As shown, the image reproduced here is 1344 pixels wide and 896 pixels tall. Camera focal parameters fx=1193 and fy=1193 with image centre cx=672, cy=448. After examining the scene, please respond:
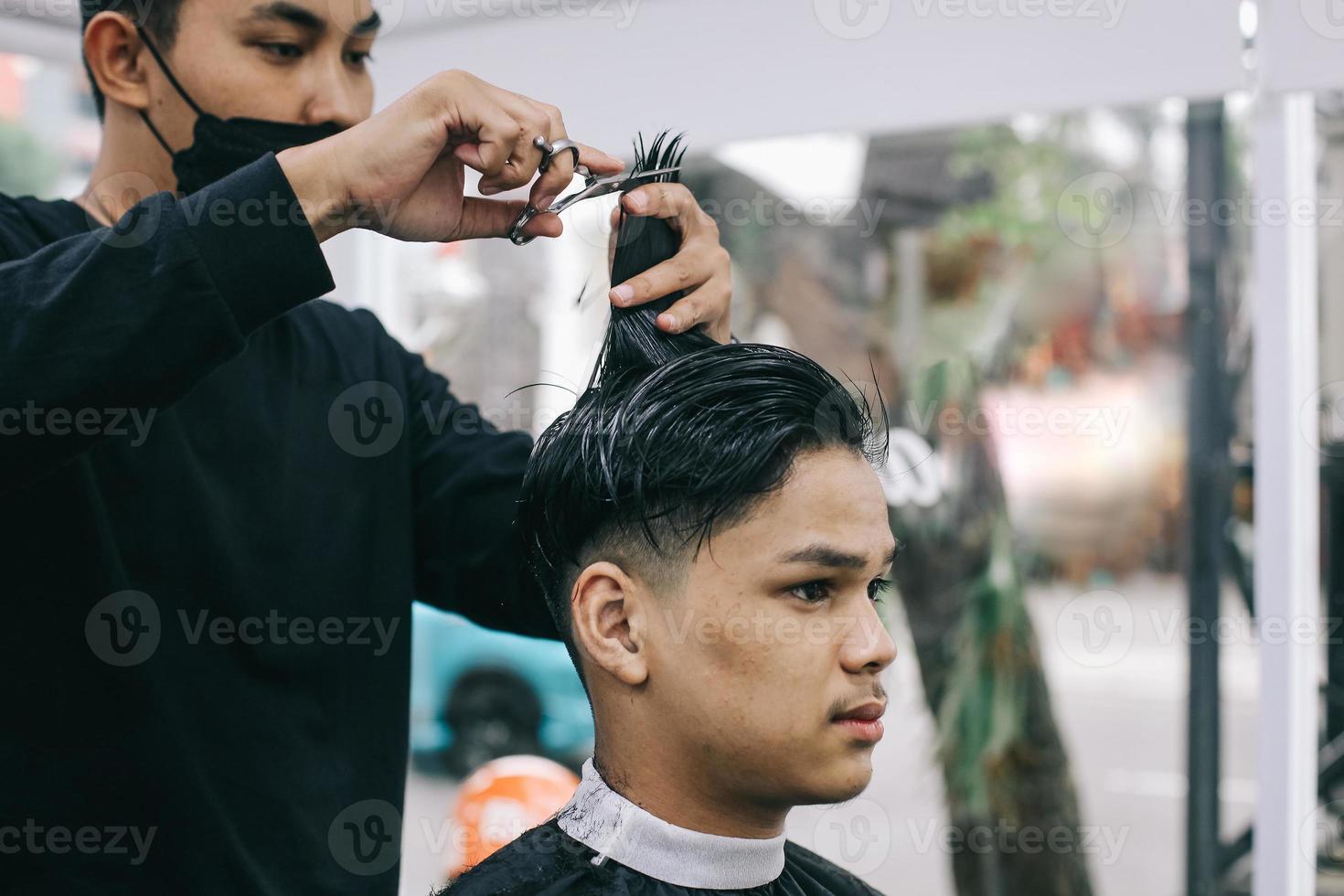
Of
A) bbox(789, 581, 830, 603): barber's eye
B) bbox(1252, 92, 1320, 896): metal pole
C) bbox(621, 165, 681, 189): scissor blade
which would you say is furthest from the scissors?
bbox(1252, 92, 1320, 896): metal pole

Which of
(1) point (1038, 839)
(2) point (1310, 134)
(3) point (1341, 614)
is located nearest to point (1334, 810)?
(3) point (1341, 614)

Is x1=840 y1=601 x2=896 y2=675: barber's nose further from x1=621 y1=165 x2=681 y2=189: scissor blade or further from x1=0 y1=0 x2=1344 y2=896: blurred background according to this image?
x1=0 y1=0 x2=1344 y2=896: blurred background

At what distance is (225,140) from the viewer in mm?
1571

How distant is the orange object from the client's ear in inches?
80.7

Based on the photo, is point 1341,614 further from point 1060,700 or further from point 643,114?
point 643,114

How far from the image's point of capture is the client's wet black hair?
130 cm

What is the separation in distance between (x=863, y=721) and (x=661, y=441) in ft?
1.22

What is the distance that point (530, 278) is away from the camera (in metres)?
3.93

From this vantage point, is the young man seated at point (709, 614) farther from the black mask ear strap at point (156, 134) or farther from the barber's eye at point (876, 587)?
the black mask ear strap at point (156, 134)

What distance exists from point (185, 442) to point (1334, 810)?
3.09 meters

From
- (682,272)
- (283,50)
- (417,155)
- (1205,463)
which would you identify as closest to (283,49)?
(283,50)

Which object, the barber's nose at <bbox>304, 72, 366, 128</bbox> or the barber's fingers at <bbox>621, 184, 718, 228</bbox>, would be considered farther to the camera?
the barber's nose at <bbox>304, 72, 366, 128</bbox>

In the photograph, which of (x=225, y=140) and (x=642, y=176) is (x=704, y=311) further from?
(x=225, y=140)

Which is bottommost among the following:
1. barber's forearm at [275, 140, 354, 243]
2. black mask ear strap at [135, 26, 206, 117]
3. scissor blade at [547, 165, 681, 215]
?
scissor blade at [547, 165, 681, 215]
